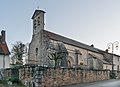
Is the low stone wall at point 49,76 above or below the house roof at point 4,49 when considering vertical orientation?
below

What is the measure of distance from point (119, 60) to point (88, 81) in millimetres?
36346

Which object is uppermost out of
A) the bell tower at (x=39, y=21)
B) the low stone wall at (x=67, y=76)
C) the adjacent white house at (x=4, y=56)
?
the bell tower at (x=39, y=21)

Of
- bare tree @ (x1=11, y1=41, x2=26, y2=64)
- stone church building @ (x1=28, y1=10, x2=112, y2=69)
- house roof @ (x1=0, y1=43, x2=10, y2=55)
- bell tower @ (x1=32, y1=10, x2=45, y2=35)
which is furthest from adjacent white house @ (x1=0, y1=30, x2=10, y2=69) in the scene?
bare tree @ (x1=11, y1=41, x2=26, y2=64)

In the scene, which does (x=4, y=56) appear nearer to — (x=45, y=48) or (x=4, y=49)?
(x=4, y=49)

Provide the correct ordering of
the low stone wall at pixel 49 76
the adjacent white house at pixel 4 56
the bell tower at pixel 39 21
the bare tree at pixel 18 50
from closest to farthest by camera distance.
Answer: the low stone wall at pixel 49 76, the adjacent white house at pixel 4 56, the bell tower at pixel 39 21, the bare tree at pixel 18 50

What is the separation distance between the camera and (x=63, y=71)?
71.2 feet

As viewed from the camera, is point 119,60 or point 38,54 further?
point 119,60

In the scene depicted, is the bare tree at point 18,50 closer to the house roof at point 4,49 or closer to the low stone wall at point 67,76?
the house roof at point 4,49

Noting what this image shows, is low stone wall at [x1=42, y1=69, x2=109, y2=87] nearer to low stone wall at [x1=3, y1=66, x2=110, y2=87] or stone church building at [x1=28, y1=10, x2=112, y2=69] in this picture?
low stone wall at [x1=3, y1=66, x2=110, y2=87]

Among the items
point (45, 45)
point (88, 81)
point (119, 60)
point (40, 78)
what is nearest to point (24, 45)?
point (45, 45)

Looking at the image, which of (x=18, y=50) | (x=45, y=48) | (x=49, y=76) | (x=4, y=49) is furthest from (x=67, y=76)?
(x=18, y=50)

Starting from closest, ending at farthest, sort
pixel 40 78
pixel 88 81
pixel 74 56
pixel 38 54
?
1. pixel 40 78
2. pixel 88 81
3. pixel 38 54
4. pixel 74 56

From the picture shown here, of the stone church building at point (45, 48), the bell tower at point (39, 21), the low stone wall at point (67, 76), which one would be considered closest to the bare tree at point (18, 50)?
the stone church building at point (45, 48)

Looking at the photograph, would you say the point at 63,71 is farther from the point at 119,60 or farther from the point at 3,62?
the point at 119,60
